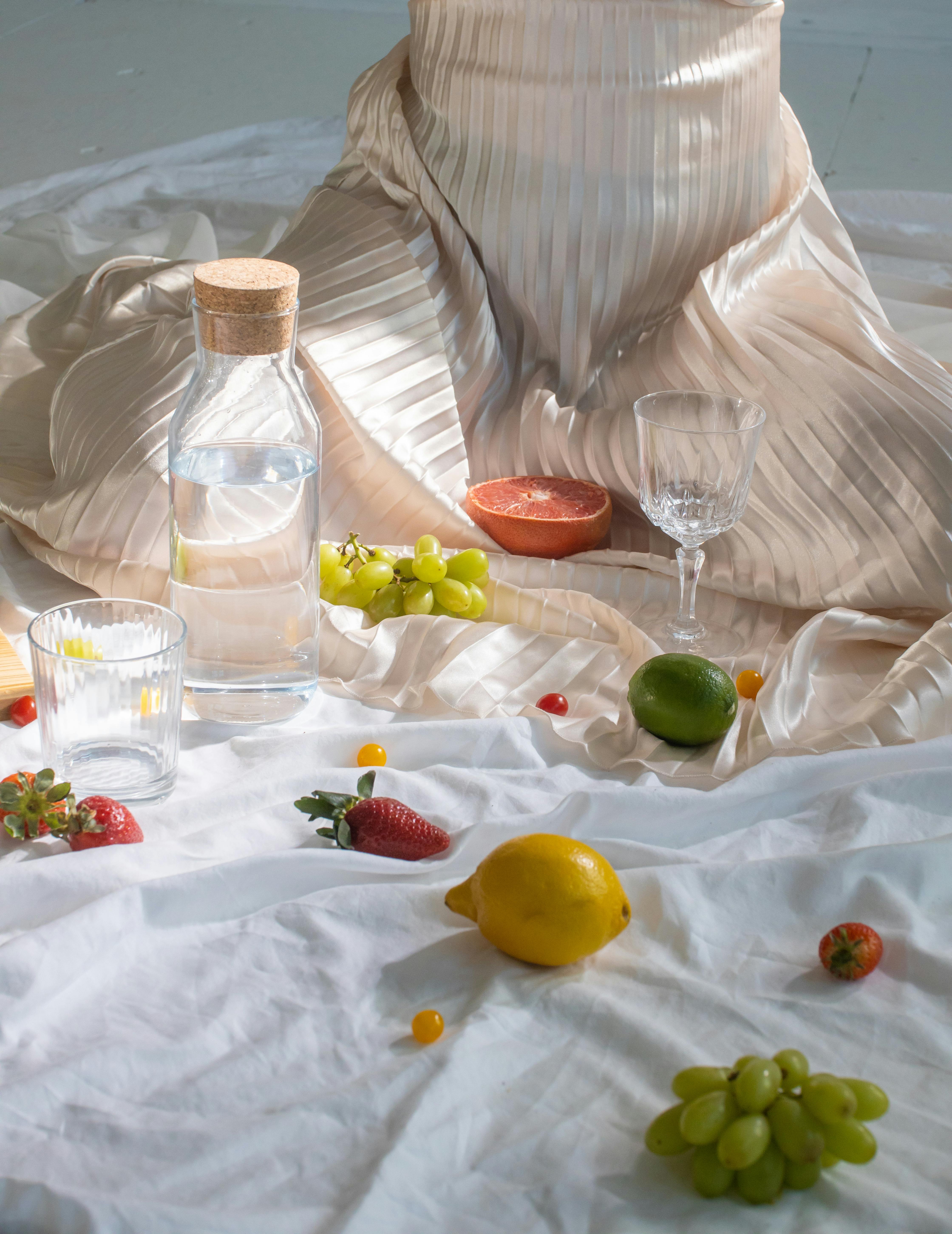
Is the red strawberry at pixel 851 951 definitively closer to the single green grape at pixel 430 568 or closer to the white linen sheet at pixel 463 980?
the white linen sheet at pixel 463 980

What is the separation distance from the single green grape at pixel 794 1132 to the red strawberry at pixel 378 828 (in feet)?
1.15

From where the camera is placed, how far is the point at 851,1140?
65 centimetres

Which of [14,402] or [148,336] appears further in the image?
[14,402]

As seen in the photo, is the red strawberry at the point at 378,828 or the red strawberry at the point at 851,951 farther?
the red strawberry at the point at 378,828

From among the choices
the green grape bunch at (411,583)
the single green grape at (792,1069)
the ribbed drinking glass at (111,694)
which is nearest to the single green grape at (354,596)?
the green grape bunch at (411,583)

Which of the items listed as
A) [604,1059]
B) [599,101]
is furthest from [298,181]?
[604,1059]

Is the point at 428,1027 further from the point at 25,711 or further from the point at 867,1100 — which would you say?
the point at 25,711

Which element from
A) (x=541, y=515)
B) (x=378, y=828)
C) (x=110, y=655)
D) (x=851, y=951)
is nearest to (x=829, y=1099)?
(x=851, y=951)

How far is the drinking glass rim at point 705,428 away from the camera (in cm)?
115

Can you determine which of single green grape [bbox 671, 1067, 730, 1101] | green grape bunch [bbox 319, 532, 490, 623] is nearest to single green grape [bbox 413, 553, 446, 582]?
green grape bunch [bbox 319, 532, 490, 623]

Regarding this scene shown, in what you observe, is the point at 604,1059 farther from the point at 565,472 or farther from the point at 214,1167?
the point at 565,472

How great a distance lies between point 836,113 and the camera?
3.83 meters

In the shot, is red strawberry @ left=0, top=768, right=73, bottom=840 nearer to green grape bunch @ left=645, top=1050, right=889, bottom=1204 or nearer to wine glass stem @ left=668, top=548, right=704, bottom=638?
green grape bunch @ left=645, top=1050, right=889, bottom=1204

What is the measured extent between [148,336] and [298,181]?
1357mm
